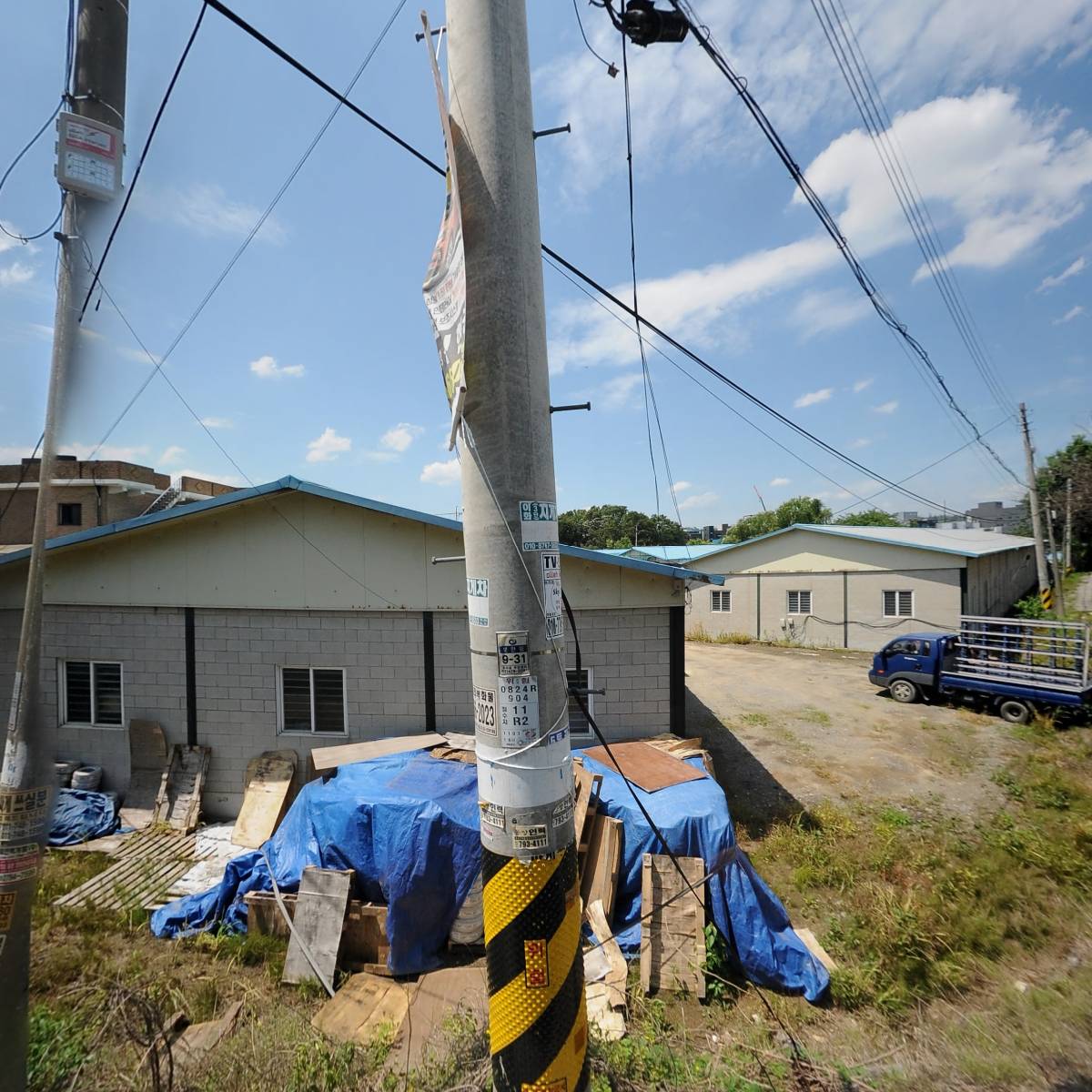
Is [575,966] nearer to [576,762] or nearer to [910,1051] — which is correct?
[910,1051]

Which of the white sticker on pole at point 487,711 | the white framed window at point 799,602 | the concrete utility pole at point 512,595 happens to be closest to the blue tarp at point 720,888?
the concrete utility pole at point 512,595

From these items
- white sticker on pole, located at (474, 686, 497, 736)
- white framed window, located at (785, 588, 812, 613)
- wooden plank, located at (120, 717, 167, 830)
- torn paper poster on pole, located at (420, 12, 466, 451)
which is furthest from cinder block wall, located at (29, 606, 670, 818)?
white framed window, located at (785, 588, 812, 613)

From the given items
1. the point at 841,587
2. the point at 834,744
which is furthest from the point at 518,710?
the point at 841,587

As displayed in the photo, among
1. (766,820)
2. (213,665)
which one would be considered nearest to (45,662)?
(213,665)

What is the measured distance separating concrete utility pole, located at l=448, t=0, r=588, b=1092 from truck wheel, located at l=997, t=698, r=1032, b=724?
46.9 feet

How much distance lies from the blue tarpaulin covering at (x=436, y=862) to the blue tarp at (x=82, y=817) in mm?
3048

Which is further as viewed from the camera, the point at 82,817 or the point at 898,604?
the point at 898,604

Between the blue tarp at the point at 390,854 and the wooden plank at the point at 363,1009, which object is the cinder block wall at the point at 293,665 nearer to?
the blue tarp at the point at 390,854

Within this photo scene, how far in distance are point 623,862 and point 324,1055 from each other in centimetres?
325

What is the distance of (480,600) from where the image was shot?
1.89 m

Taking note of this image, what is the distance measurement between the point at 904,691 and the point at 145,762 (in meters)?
16.0

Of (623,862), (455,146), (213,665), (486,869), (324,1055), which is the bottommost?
(623,862)

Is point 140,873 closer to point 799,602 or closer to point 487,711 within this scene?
point 487,711

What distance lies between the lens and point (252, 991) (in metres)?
4.69
